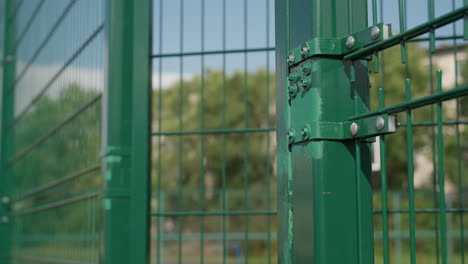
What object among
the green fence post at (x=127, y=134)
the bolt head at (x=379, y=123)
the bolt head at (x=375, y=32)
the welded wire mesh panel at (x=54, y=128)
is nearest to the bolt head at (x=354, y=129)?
the bolt head at (x=379, y=123)

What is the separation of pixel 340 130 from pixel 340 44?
23 centimetres

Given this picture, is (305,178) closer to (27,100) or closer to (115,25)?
(115,25)

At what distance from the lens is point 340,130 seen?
5.82ft

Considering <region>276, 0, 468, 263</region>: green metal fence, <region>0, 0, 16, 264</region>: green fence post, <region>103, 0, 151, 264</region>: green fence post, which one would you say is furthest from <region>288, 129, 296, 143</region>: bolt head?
<region>0, 0, 16, 264</region>: green fence post

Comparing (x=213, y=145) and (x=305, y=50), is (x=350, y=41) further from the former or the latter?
(x=213, y=145)

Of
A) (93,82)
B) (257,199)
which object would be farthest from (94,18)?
(257,199)

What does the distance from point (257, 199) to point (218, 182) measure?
13.8m

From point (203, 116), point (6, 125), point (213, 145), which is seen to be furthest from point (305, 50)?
point (213, 145)

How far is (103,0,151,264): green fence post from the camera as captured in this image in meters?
2.95

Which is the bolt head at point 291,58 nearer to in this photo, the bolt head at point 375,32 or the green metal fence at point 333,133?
the green metal fence at point 333,133

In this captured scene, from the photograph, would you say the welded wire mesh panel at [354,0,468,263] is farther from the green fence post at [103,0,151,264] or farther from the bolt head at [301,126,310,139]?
the green fence post at [103,0,151,264]

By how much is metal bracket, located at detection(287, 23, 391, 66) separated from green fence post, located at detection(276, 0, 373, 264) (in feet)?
0.07

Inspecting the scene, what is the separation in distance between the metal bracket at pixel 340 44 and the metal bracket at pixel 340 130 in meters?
0.19

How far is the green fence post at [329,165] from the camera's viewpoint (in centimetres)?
174
